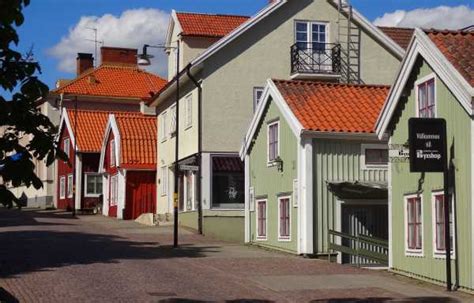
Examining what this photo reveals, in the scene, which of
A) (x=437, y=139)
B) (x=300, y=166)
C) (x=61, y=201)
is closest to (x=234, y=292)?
(x=437, y=139)

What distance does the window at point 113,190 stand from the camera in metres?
43.3

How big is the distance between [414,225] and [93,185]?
1309 inches

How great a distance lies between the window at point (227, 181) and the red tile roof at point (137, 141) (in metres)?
9.23

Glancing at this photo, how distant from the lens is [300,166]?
2341cm

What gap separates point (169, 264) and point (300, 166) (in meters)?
5.22

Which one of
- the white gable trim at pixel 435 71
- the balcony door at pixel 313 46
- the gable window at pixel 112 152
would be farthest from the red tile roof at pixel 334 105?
the gable window at pixel 112 152

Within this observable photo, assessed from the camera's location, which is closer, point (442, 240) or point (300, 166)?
point (442, 240)

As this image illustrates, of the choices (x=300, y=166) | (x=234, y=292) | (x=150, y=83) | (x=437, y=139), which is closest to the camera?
(x=234, y=292)

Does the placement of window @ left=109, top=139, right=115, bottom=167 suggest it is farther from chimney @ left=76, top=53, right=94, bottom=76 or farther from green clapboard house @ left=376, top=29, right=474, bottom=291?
green clapboard house @ left=376, top=29, right=474, bottom=291

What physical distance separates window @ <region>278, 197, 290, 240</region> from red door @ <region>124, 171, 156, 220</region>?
1677 cm

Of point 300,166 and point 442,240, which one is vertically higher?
point 300,166

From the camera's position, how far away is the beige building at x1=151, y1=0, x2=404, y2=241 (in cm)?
3225

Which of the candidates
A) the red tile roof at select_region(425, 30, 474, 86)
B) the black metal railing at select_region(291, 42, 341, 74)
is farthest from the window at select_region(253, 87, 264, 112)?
the red tile roof at select_region(425, 30, 474, 86)

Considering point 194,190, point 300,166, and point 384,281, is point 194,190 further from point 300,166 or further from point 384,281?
point 384,281
